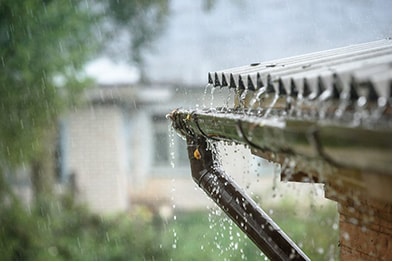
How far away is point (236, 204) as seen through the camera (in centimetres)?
189

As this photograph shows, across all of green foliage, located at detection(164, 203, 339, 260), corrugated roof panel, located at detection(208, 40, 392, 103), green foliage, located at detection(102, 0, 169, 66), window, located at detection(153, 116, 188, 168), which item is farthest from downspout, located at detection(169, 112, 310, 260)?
window, located at detection(153, 116, 188, 168)

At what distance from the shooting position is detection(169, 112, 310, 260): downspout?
1768 millimetres

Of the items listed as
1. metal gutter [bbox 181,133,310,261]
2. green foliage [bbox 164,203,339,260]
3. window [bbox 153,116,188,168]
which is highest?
metal gutter [bbox 181,133,310,261]

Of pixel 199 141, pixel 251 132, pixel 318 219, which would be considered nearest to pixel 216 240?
pixel 318 219

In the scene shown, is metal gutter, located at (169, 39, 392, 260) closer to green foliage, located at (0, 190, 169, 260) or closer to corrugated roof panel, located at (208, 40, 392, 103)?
corrugated roof panel, located at (208, 40, 392, 103)

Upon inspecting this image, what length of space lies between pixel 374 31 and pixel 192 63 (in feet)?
5.02

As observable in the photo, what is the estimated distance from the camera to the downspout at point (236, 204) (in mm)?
1768

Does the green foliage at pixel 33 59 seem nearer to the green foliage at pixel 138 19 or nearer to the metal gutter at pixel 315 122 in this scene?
the green foliage at pixel 138 19

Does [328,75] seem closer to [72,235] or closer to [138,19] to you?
[72,235]

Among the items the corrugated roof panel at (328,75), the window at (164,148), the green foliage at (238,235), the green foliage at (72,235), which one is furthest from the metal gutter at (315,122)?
the window at (164,148)

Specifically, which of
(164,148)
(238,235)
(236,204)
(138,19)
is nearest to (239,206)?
(236,204)

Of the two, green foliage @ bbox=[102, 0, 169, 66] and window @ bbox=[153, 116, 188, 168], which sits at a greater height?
green foliage @ bbox=[102, 0, 169, 66]

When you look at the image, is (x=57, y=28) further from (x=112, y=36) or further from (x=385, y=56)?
(x=385, y=56)

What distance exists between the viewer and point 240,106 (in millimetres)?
1878
